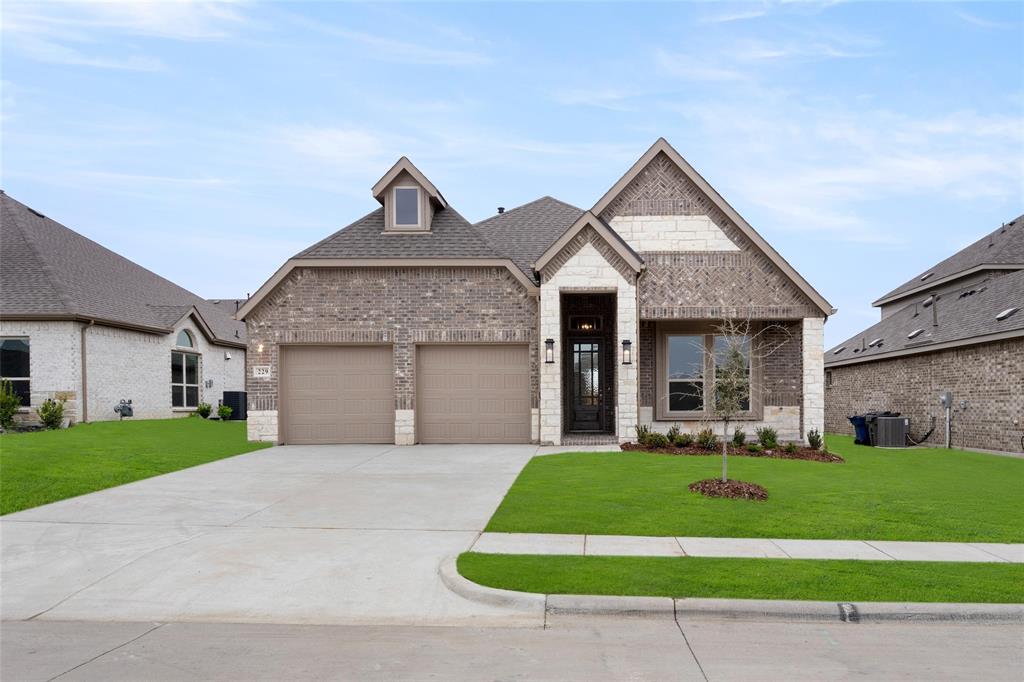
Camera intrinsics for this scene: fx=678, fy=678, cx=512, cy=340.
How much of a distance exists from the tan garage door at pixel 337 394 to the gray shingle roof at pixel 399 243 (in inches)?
100.0

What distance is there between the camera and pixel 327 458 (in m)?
15.3

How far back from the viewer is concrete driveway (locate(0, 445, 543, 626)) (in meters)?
5.89

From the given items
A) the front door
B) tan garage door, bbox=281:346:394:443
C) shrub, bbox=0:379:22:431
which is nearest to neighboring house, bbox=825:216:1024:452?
the front door

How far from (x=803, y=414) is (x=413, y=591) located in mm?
14010

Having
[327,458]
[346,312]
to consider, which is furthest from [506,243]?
[327,458]

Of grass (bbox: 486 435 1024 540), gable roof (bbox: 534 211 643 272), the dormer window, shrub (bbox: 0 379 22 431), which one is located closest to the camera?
grass (bbox: 486 435 1024 540)

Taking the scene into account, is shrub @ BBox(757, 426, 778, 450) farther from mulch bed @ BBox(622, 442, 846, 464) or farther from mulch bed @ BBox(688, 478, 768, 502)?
mulch bed @ BBox(688, 478, 768, 502)

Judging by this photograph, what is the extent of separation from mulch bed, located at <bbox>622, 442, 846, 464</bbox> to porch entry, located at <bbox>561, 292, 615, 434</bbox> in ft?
11.4

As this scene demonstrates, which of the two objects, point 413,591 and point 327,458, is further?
Answer: point 327,458

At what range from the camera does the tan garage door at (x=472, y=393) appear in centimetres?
1798

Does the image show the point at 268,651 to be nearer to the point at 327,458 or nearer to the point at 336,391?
the point at 327,458

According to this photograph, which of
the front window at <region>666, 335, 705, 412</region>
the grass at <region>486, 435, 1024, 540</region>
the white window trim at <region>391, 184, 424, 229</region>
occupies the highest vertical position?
the white window trim at <region>391, 184, 424, 229</region>

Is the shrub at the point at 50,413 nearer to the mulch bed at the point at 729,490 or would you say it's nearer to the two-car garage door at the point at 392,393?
the two-car garage door at the point at 392,393

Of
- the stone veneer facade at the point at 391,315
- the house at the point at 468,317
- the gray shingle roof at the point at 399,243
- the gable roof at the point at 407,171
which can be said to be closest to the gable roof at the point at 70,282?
the stone veneer facade at the point at 391,315
